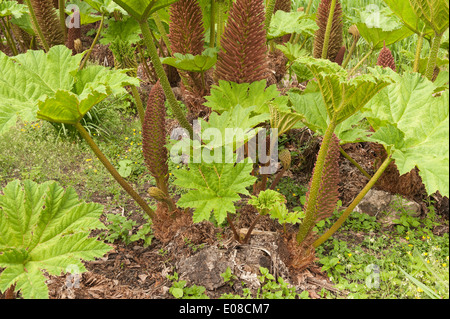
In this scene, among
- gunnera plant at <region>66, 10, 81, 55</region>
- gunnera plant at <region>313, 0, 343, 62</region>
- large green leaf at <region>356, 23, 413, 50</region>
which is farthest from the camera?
gunnera plant at <region>66, 10, 81, 55</region>

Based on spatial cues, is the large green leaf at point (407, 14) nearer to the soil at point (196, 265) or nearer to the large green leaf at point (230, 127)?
the large green leaf at point (230, 127)

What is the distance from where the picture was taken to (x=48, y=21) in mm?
3686

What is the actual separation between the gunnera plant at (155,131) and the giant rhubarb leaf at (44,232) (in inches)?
20.8

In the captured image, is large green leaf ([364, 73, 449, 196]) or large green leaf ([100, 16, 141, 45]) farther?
large green leaf ([100, 16, 141, 45])

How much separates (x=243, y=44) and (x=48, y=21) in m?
2.15

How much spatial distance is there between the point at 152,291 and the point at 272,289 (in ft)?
A: 1.99

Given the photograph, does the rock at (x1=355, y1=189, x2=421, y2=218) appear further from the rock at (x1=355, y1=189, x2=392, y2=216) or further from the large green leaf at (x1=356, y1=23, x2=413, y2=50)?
the large green leaf at (x1=356, y1=23, x2=413, y2=50)

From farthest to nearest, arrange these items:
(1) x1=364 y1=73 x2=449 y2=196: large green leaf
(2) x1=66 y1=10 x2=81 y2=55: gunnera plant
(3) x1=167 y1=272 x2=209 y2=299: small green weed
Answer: (2) x1=66 y1=10 x2=81 y2=55: gunnera plant < (3) x1=167 y1=272 x2=209 y2=299: small green weed < (1) x1=364 y1=73 x2=449 y2=196: large green leaf

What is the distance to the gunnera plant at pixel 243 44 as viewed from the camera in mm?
2371

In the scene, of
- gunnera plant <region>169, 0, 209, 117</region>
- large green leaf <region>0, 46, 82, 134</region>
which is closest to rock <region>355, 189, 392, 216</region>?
gunnera plant <region>169, 0, 209, 117</region>

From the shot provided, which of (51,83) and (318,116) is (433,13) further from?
(51,83)

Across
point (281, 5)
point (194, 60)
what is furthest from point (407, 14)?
point (281, 5)

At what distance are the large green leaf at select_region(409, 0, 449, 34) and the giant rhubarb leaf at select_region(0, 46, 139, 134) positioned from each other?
1393mm

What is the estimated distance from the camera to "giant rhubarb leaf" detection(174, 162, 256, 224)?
1.92 meters
